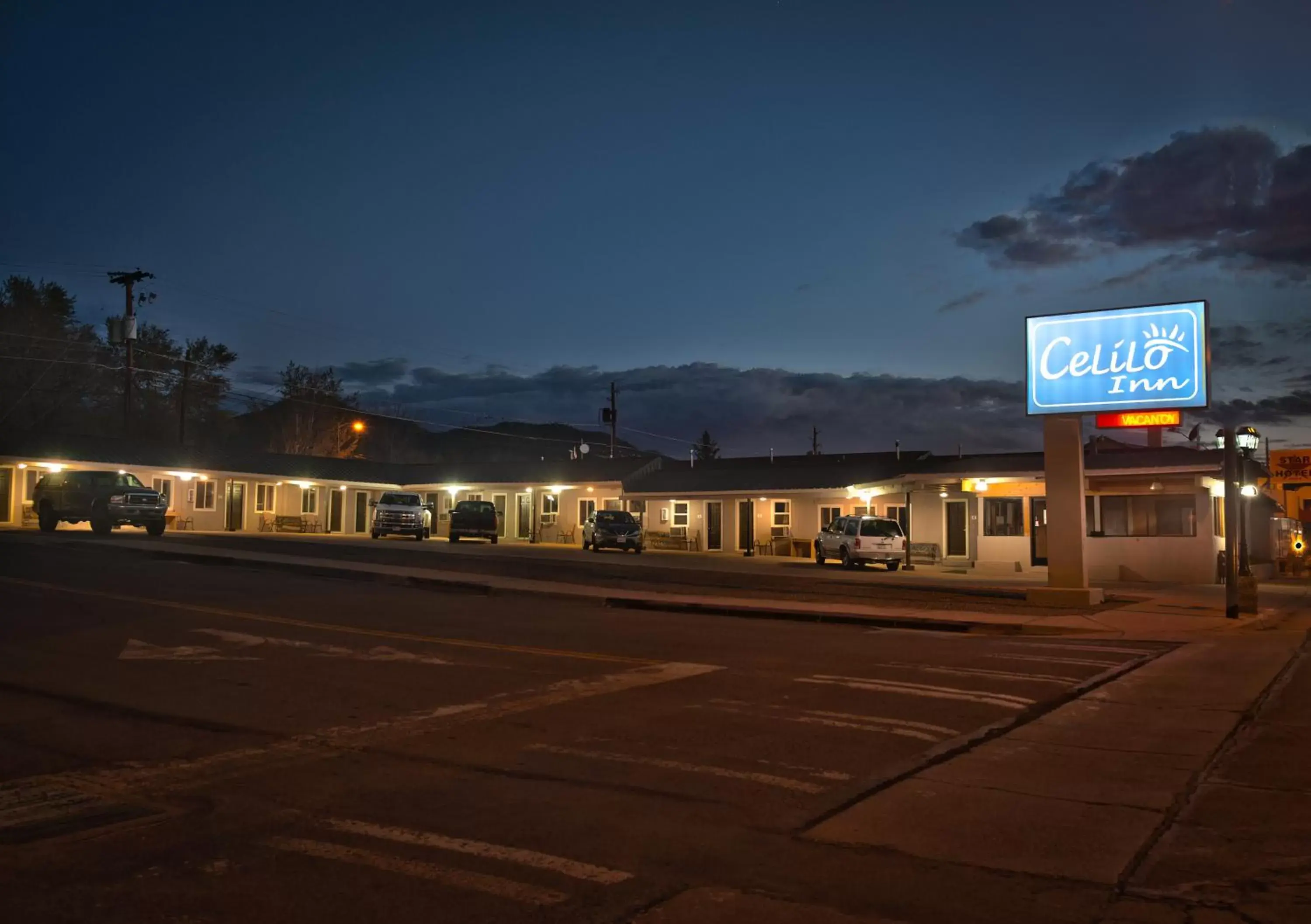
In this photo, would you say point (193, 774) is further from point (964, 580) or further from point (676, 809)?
point (964, 580)

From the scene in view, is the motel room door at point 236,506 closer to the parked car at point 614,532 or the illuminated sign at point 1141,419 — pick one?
the parked car at point 614,532

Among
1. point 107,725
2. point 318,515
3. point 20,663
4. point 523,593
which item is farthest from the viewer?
point 318,515

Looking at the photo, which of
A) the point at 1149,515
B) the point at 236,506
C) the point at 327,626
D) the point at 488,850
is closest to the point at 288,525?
the point at 236,506

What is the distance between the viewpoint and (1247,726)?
10.4 metres

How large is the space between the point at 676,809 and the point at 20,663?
9300 mm

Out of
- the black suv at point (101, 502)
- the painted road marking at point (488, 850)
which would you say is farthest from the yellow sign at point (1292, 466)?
the painted road marking at point (488, 850)

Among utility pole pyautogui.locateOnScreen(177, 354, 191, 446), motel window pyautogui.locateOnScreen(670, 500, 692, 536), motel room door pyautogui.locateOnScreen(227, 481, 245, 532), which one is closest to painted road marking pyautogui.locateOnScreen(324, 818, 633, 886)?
motel window pyautogui.locateOnScreen(670, 500, 692, 536)

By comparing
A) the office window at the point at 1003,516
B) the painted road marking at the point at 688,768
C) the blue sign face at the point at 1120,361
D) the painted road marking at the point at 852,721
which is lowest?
the painted road marking at the point at 688,768

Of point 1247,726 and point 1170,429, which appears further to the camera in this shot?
point 1170,429

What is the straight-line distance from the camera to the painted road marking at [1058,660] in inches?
594

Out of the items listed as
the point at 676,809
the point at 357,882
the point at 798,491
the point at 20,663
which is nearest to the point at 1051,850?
the point at 676,809

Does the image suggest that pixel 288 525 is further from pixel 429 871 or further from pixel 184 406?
pixel 429 871

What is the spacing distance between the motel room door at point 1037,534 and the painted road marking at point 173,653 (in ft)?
92.4

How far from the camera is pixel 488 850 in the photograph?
6172mm
